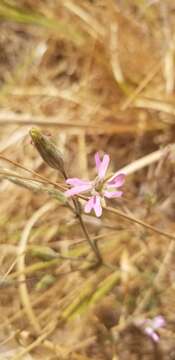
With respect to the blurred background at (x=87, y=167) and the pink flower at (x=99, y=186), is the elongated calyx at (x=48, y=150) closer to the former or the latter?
the pink flower at (x=99, y=186)

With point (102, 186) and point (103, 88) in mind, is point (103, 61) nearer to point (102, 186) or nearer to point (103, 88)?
point (103, 88)

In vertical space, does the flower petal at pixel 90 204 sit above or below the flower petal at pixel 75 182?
below

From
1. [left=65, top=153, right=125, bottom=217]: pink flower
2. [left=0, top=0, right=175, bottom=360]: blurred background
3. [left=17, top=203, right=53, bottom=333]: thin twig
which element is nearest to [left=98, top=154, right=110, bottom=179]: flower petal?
[left=65, top=153, right=125, bottom=217]: pink flower

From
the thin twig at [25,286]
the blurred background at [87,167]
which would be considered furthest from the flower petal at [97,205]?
the thin twig at [25,286]

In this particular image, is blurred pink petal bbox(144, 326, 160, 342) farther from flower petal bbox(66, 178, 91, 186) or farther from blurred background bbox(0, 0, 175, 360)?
flower petal bbox(66, 178, 91, 186)

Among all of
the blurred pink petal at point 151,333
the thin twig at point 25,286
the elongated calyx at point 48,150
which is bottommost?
the blurred pink petal at point 151,333

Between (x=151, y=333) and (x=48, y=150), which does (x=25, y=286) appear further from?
(x=48, y=150)

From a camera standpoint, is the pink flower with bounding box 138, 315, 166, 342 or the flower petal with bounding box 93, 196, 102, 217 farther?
the pink flower with bounding box 138, 315, 166, 342
